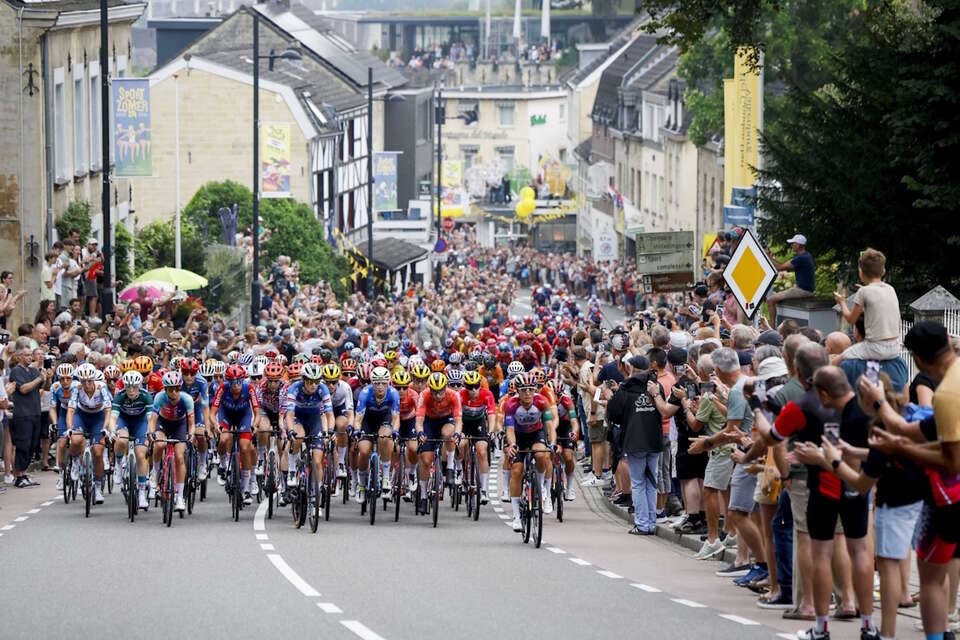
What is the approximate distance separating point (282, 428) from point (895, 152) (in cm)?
852

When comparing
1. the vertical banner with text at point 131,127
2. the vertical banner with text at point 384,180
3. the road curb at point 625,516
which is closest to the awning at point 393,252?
the vertical banner with text at point 384,180

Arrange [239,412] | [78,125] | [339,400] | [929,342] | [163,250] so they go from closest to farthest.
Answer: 1. [929,342]
2. [239,412]
3. [339,400]
4. [78,125]
5. [163,250]

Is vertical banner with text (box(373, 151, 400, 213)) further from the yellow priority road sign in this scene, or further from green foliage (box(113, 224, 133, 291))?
the yellow priority road sign

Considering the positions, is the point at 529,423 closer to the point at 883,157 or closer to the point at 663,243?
the point at 883,157

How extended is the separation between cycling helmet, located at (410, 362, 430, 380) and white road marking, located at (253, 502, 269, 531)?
232 centimetres

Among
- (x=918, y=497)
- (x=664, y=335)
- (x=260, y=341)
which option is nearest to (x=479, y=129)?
(x=260, y=341)

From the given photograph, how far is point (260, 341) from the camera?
30375mm

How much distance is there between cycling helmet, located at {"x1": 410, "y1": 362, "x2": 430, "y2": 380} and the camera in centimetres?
2258

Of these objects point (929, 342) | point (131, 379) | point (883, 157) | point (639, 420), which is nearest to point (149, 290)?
point (131, 379)

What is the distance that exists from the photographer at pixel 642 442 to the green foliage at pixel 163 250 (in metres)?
29.1

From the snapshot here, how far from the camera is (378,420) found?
71.9 feet

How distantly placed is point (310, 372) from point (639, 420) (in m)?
3.62

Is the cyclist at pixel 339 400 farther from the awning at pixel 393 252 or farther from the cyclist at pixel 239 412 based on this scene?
the awning at pixel 393 252

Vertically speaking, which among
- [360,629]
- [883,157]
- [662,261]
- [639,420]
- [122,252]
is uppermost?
[883,157]
